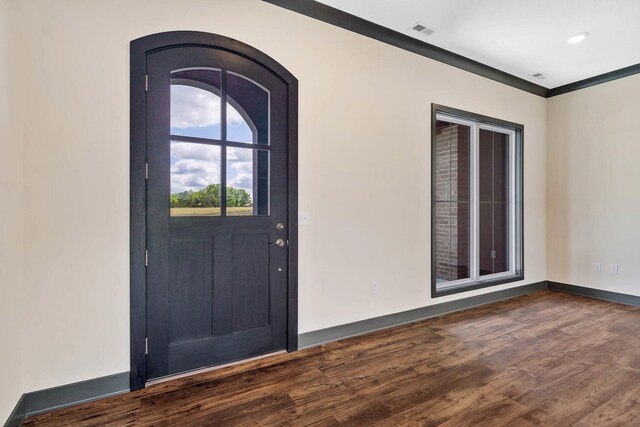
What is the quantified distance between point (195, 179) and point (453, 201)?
10.5 feet

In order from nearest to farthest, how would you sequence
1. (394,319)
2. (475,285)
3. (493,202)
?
(394,319) < (475,285) < (493,202)

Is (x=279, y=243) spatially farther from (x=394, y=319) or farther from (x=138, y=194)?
(x=394, y=319)

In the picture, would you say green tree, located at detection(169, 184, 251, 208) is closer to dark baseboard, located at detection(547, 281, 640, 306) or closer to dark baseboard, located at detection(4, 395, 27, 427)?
dark baseboard, located at detection(4, 395, 27, 427)

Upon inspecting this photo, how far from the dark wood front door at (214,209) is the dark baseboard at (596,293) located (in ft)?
14.3

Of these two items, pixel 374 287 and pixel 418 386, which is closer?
pixel 418 386

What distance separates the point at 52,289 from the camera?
200cm

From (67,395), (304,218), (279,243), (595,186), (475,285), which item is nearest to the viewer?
(67,395)

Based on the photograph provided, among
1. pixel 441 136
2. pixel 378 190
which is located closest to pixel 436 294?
pixel 378 190

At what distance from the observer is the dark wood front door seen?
2.31 m

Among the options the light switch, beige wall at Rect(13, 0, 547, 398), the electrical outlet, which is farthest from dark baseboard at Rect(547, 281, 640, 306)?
the light switch

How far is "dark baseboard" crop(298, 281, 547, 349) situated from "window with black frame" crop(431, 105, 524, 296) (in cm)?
17

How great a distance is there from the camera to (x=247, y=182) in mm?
2646

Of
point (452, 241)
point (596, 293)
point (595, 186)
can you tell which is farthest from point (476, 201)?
point (596, 293)

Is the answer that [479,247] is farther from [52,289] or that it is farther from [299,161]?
[52,289]
